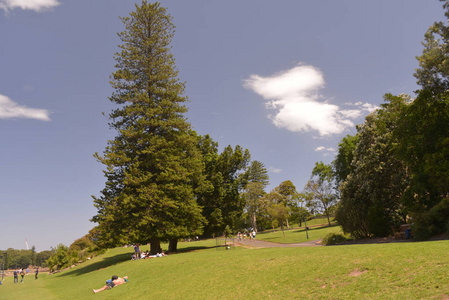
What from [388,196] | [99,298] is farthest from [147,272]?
[388,196]

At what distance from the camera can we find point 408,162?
25.1m

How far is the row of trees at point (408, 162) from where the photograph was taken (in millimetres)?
22062

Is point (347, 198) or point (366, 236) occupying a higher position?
point (347, 198)

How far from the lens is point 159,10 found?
3631 centimetres

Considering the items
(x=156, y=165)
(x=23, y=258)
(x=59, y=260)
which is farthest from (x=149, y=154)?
(x=23, y=258)

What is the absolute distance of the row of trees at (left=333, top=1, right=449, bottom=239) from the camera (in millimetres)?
22062

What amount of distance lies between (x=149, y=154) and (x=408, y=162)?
24.7 metres

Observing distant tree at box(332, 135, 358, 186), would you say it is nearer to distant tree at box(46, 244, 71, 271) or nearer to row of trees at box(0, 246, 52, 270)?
distant tree at box(46, 244, 71, 271)

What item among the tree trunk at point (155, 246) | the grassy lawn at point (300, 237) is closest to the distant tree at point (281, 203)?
the grassy lawn at point (300, 237)

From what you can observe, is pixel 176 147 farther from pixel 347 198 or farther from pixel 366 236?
pixel 366 236

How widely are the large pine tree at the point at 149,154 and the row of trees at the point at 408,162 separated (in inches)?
680

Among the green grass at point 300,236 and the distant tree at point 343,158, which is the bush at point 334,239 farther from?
the distant tree at point 343,158

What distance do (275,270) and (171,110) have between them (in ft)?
77.7

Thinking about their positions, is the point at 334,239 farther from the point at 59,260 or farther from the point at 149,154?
the point at 59,260
